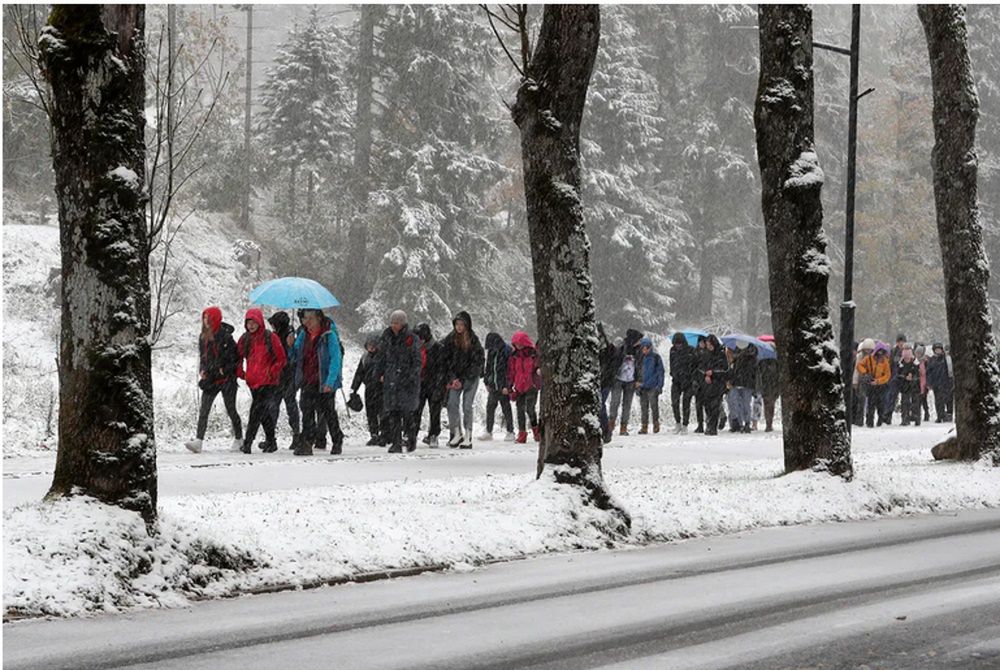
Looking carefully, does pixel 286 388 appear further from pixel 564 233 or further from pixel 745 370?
pixel 745 370

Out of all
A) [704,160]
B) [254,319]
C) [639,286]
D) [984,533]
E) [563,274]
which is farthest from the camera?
[704,160]

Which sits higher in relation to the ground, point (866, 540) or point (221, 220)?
point (221, 220)

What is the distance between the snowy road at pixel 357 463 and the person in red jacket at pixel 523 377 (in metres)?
0.61

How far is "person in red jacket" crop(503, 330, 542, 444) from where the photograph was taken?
22.2 meters

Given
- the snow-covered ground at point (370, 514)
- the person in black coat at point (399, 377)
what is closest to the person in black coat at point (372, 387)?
the person in black coat at point (399, 377)

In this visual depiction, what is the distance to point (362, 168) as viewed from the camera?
1829 inches

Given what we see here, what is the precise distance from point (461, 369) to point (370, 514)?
10118 mm

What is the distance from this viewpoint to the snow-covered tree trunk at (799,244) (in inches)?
579

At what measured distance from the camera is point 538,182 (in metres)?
12.0

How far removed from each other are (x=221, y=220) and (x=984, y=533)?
140 feet

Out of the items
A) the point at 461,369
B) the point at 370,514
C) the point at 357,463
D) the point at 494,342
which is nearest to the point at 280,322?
the point at 357,463

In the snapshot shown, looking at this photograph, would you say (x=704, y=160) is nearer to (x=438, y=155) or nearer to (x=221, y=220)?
(x=438, y=155)

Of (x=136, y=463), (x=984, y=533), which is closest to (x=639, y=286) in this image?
(x=984, y=533)

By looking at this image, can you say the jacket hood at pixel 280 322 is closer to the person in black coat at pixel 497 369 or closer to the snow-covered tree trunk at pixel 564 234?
the person in black coat at pixel 497 369
